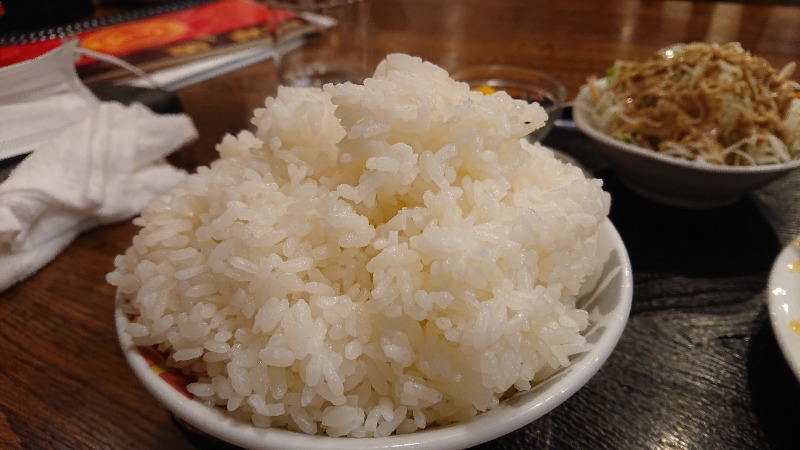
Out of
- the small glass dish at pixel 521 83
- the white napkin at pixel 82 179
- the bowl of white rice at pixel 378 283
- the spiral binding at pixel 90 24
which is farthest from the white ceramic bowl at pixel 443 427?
the spiral binding at pixel 90 24

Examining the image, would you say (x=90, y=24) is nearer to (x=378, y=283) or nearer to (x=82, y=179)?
(x=82, y=179)

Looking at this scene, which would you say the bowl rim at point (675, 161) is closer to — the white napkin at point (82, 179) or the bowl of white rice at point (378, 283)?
the bowl of white rice at point (378, 283)

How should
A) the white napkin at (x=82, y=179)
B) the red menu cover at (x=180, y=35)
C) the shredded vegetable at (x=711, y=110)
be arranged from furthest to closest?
1. the red menu cover at (x=180, y=35)
2. the shredded vegetable at (x=711, y=110)
3. the white napkin at (x=82, y=179)

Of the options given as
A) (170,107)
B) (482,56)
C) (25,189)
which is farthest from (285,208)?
(482,56)

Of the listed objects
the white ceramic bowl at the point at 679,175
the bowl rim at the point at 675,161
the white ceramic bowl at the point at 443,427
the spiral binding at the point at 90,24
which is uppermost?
the spiral binding at the point at 90,24

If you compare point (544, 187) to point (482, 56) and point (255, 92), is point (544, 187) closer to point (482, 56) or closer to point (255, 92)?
point (255, 92)
